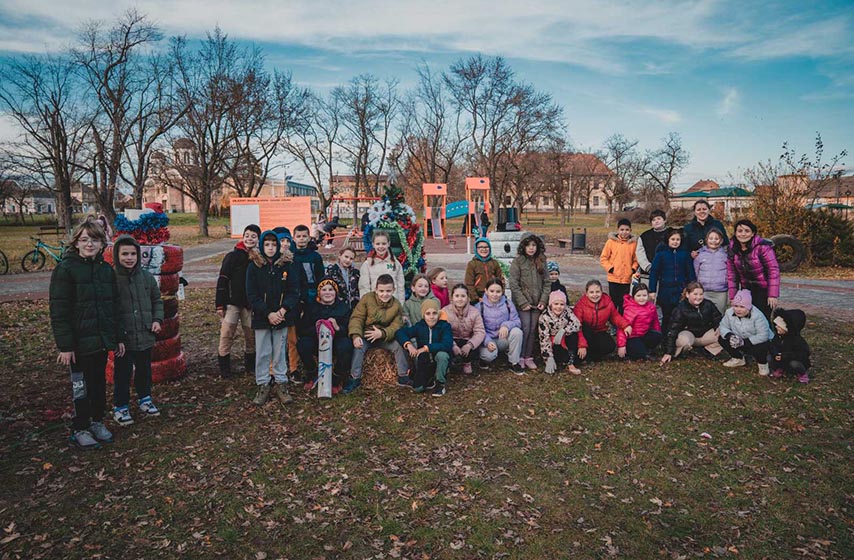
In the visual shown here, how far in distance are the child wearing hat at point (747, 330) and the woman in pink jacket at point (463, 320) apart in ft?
10.3

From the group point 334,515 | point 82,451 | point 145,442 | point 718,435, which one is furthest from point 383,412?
point 718,435

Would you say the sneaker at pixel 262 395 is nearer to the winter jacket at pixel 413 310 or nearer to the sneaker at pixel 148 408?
the sneaker at pixel 148 408

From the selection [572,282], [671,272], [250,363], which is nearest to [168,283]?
[250,363]

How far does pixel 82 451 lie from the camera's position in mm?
4582

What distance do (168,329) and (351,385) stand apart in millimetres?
2284

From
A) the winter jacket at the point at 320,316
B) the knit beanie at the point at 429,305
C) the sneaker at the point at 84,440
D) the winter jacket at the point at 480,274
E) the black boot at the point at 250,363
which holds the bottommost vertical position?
the sneaker at the point at 84,440

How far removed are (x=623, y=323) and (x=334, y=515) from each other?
4980 mm

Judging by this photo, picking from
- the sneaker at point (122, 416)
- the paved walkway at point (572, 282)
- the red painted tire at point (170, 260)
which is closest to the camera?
the sneaker at point (122, 416)

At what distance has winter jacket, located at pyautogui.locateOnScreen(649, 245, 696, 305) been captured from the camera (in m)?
7.21

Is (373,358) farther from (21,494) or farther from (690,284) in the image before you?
(690,284)

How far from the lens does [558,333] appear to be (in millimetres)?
6945

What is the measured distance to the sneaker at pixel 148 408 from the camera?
534 cm

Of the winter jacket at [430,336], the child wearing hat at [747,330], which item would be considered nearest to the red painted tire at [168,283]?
the winter jacket at [430,336]

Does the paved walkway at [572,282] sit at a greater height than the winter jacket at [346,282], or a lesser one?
lesser
